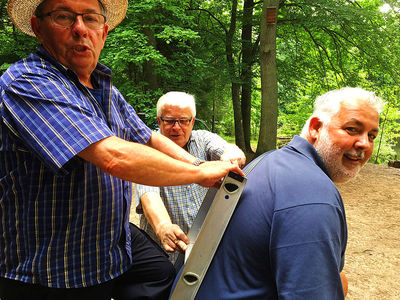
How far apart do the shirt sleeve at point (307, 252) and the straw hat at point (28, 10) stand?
159cm

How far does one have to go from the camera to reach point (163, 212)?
2.22 meters

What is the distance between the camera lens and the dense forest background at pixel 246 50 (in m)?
8.08

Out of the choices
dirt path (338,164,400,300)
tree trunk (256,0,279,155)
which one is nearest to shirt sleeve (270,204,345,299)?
dirt path (338,164,400,300)

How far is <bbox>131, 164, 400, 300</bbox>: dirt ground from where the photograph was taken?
4.30m

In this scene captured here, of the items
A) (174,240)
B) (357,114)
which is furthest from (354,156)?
(174,240)

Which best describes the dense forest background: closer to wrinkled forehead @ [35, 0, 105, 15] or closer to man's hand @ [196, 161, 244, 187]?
wrinkled forehead @ [35, 0, 105, 15]

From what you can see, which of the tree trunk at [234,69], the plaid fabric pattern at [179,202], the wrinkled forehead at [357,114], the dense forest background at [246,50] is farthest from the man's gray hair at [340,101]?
the tree trunk at [234,69]

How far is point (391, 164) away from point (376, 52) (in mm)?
5143

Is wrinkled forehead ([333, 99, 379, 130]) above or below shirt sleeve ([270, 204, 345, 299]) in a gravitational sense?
above

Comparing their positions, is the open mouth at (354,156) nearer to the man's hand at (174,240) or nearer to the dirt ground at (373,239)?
the man's hand at (174,240)

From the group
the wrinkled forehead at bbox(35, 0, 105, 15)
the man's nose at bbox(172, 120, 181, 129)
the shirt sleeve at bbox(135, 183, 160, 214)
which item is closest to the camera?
the wrinkled forehead at bbox(35, 0, 105, 15)

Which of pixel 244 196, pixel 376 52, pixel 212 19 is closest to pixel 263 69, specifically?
pixel 376 52

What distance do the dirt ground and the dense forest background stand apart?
2.76 m

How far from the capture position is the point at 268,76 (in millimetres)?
8758
